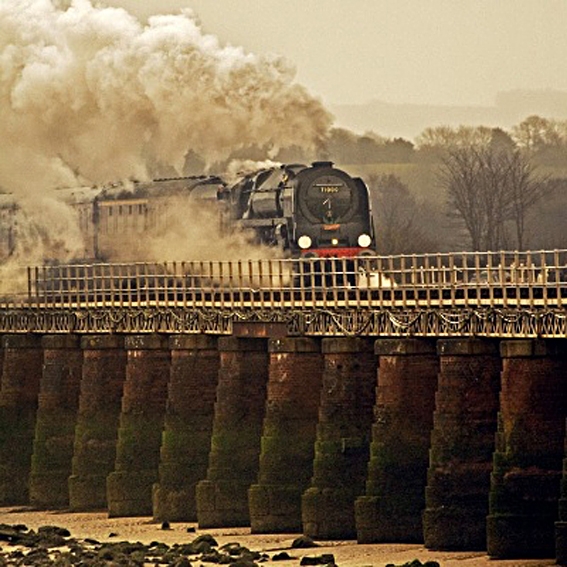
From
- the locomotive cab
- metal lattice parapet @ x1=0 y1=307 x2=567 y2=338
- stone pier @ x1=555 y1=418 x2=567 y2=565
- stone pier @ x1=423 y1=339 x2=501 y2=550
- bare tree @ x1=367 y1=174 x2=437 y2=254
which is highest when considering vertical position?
bare tree @ x1=367 y1=174 x2=437 y2=254

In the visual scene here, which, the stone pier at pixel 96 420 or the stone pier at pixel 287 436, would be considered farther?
the stone pier at pixel 96 420

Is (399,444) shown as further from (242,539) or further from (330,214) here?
(330,214)

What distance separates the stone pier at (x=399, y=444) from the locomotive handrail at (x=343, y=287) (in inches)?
54.6

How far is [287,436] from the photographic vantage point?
77312 millimetres

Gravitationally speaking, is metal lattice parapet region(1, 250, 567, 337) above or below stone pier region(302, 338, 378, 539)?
above

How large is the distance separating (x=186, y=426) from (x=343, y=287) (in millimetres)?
7609

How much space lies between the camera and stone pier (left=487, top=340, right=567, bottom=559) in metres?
66.8

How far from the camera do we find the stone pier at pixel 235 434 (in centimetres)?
7988

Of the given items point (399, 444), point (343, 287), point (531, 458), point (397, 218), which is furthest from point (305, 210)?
point (397, 218)

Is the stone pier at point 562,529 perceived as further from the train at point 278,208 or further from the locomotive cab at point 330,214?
the locomotive cab at point 330,214

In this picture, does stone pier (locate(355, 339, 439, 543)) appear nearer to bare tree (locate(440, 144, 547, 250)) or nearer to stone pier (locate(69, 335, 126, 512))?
stone pier (locate(69, 335, 126, 512))

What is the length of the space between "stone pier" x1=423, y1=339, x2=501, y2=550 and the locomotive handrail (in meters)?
1.34

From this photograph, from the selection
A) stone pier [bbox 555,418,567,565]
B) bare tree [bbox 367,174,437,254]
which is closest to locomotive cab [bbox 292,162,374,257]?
stone pier [bbox 555,418,567,565]

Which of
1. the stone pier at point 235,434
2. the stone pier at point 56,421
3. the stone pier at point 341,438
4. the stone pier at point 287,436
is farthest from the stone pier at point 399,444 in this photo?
the stone pier at point 56,421
